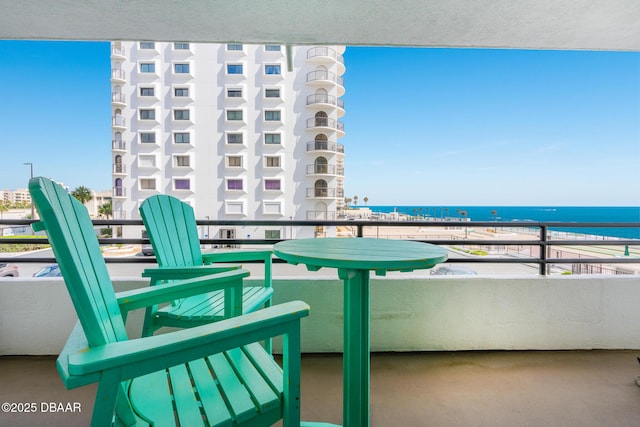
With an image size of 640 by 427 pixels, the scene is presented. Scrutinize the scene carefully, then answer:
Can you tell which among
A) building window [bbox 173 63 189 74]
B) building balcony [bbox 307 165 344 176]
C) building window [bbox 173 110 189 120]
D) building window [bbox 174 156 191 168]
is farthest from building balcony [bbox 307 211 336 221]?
building window [bbox 173 63 189 74]

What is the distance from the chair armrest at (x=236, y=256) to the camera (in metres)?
1.84

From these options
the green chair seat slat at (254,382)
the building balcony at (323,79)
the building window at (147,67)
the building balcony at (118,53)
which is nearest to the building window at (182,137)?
the building window at (147,67)

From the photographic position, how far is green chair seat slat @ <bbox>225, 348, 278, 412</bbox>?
77cm

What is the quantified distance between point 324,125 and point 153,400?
1060 inches

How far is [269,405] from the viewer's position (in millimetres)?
772

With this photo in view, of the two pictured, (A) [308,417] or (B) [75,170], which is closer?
(A) [308,417]

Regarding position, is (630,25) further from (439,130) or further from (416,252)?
(439,130)

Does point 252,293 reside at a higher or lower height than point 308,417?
higher

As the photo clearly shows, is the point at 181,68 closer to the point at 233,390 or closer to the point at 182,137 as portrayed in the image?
the point at 182,137

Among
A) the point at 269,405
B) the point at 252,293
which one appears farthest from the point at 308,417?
the point at 269,405

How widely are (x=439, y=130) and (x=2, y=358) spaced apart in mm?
40240

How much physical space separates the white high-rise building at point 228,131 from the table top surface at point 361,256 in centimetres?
2463

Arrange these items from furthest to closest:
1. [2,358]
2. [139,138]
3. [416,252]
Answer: [139,138], [2,358], [416,252]

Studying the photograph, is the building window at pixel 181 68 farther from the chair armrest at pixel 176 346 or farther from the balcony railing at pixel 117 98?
the chair armrest at pixel 176 346
